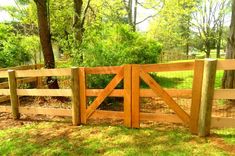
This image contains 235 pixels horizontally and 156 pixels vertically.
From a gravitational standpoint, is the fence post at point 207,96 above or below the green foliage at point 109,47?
below

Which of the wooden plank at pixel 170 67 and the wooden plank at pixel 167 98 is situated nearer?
the wooden plank at pixel 170 67

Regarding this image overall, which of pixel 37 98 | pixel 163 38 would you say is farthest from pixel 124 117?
pixel 163 38

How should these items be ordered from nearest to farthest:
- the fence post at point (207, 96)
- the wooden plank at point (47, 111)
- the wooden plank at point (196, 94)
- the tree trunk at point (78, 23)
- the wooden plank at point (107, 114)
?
the fence post at point (207, 96) < the wooden plank at point (196, 94) < the wooden plank at point (107, 114) < the wooden plank at point (47, 111) < the tree trunk at point (78, 23)

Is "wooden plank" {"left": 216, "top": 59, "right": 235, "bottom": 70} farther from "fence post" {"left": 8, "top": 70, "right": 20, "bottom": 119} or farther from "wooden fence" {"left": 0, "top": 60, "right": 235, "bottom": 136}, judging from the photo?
"fence post" {"left": 8, "top": 70, "right": 20, "bottom": 119}

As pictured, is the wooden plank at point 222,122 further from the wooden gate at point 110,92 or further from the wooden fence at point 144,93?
the wooden gate at point 110,92

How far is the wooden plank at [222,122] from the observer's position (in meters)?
4.52

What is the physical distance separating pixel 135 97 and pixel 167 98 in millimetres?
610

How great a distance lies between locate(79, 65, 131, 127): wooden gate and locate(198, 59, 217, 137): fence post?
4.47ft

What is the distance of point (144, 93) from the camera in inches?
199

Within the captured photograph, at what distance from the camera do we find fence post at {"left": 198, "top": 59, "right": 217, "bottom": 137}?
438cm

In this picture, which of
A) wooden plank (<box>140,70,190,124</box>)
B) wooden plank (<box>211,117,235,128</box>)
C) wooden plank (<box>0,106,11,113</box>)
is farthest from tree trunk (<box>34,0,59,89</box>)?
wooden plank (<box>211,117,235,128</box>)

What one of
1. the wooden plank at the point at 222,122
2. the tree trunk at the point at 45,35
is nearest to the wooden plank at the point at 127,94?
the wooden plank at the point at 222,122

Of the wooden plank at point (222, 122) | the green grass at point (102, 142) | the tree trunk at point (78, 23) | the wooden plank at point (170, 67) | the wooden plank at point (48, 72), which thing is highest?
the tree trunk at point (78, 23)

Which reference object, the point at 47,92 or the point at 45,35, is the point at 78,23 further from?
the point at 47,92
